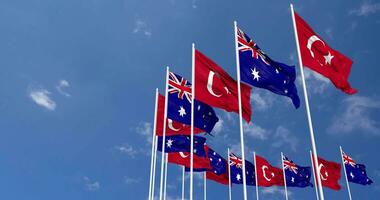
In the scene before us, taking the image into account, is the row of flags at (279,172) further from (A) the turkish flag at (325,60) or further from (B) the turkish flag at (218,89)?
(A) the turkish flag at (325,60)

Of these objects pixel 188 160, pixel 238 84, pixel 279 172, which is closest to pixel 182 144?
pixel 188 160

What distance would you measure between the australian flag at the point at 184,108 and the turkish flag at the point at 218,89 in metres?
2.14

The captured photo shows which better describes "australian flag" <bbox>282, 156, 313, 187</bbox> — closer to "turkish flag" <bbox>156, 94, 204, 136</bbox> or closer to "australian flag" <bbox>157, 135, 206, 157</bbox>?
"australian flag" <bbox>157, 135, 206, 157</bbox>

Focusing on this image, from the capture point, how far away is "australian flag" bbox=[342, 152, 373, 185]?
36656mm

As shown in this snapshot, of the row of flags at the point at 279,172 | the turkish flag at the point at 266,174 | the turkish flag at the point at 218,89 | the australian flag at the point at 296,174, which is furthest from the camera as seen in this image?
the australian flag at the point at 296,174

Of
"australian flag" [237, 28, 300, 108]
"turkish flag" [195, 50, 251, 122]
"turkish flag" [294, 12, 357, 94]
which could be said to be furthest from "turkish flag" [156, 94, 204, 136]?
"turkish flag" [294, 12, 357, 94]

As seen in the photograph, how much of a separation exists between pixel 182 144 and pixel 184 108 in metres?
3.75

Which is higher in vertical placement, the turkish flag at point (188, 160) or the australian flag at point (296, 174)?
the australian flag at point (296, 174)

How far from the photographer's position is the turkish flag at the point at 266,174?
33.0 meters

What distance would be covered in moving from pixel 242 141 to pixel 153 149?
1150 centimetres

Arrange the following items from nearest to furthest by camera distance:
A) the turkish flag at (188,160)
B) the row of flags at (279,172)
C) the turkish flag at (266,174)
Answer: the turkish flag at (188,160), the row of flags at (279,172), the turkish flag at (266,174)

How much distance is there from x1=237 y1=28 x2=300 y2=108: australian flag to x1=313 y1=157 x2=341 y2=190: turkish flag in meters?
20.2

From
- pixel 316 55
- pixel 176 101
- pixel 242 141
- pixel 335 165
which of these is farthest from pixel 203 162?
pixel 335 165

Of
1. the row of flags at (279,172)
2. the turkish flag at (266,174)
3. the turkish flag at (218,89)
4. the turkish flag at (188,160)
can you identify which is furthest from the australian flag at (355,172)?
the turkish flag at (218,89)
